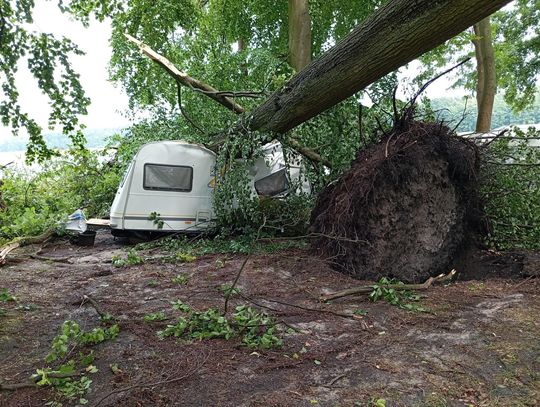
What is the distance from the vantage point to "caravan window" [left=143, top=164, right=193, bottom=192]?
9344mm

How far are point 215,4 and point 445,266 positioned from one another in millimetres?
12553

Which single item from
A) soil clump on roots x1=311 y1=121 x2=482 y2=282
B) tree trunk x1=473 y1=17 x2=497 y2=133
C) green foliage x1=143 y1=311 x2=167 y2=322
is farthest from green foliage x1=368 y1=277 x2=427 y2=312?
tree trunk x1=473 y1=17 x2=497 y2=133

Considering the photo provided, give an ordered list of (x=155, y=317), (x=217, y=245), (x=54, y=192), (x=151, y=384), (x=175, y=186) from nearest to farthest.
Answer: (x=151, y=384), (x=155, y=317), (x=217, y=245), (x=175, y=186), (x=54, y=192)

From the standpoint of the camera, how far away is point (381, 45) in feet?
13.5

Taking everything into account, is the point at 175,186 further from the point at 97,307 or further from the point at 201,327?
the point at 201,327

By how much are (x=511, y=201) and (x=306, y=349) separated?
523cm


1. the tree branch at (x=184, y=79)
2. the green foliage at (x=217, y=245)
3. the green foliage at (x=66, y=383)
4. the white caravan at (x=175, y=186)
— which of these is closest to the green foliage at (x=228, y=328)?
the green foliage at (x=66, y=383)

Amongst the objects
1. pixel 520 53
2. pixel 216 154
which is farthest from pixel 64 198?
pixel 520 53

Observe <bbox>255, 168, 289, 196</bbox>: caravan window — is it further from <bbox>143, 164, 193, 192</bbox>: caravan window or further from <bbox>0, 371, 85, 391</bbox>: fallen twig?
<bbox>0, 371, 85, 391</bbox>: fallen twig

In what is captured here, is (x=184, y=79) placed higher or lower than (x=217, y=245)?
higher

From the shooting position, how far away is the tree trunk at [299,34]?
12.8 metres

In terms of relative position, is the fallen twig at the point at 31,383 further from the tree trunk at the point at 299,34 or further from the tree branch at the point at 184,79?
the tree trunk at the point at 299,34

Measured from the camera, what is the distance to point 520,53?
19.1 m

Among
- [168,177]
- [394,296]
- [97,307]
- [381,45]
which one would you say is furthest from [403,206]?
[168,177]
